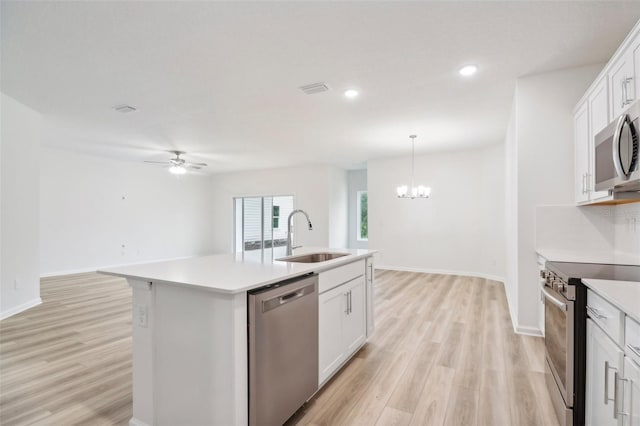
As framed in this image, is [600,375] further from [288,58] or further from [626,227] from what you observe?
[288,58]

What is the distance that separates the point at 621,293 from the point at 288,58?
2794 mm

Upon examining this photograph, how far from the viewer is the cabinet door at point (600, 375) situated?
1275mm

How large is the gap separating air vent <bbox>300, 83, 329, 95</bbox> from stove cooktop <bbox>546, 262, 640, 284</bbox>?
2646mm

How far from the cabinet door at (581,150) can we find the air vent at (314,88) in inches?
95.0

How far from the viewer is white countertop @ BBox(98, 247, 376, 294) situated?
1.49 metres

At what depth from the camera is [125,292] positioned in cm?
500

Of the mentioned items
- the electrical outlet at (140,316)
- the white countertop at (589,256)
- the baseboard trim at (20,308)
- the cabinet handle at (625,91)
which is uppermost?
the cabinet handle at (625,91)

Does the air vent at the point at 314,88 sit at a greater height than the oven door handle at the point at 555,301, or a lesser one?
greater

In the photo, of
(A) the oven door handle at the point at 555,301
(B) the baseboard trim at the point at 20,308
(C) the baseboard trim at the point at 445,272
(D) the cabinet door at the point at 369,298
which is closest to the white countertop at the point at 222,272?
(D) the cabinet door at the point at 369,298

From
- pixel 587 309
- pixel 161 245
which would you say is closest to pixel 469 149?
pixel 587 309

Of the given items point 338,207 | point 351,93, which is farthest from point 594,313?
point 338,207

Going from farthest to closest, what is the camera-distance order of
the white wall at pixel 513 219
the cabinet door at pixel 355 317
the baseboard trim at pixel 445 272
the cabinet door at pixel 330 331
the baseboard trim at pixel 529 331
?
the baseboard trim at pixel 445 272, the white wall at pixel 513 219, the baseboard trim at pixel 529 331, the cabinet door at pixel 355 317, the cabinet door at pixel 330 331

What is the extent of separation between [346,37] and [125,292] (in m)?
5.06

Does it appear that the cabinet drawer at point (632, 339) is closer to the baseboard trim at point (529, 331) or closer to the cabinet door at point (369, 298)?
the cabinet door at point (369, 298)
